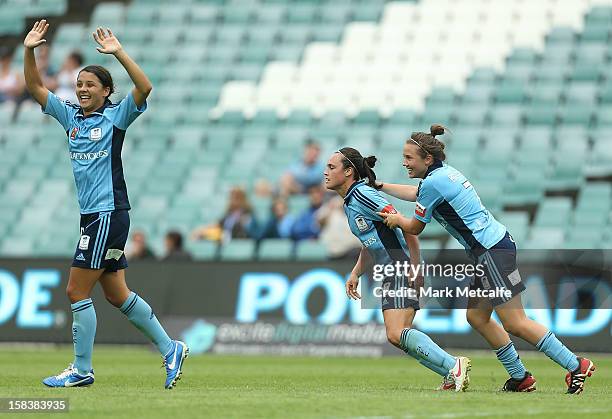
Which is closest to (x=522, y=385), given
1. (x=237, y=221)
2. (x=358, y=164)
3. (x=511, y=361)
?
(x=511, y=361)

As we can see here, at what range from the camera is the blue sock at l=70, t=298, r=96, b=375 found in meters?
9.35

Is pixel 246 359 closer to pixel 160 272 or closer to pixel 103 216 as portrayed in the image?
pixel 160 272

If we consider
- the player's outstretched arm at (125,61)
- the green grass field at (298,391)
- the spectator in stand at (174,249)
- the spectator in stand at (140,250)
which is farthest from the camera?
the spectator in stand at (140,250)

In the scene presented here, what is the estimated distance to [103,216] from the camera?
30.3ft

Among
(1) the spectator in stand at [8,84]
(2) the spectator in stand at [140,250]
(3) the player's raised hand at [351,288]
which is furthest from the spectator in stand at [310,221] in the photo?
(1) the spectator in stand at [8,84]

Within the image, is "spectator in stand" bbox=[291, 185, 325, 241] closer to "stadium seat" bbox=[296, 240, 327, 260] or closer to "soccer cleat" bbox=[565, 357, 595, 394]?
"stadium seat" bbox=[296, 240, 327, 260]

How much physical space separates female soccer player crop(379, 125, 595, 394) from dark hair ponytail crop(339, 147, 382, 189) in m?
0.40

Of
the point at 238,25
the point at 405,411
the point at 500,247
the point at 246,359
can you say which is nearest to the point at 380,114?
the point at 238,25

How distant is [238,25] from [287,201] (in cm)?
691

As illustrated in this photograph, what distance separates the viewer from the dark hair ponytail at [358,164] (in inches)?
383

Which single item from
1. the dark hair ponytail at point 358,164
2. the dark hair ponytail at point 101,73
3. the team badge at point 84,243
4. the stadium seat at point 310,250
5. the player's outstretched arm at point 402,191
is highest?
the dark hair ponytail at point 101,73

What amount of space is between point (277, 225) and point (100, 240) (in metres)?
9.22

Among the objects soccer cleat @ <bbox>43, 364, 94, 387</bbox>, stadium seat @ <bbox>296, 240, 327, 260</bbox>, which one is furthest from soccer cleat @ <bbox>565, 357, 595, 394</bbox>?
stadium seat @ <bbox>296, 240, 327, 260</bbox>

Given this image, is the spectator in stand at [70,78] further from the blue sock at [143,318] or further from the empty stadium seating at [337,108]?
the blue sock at [143,318]
